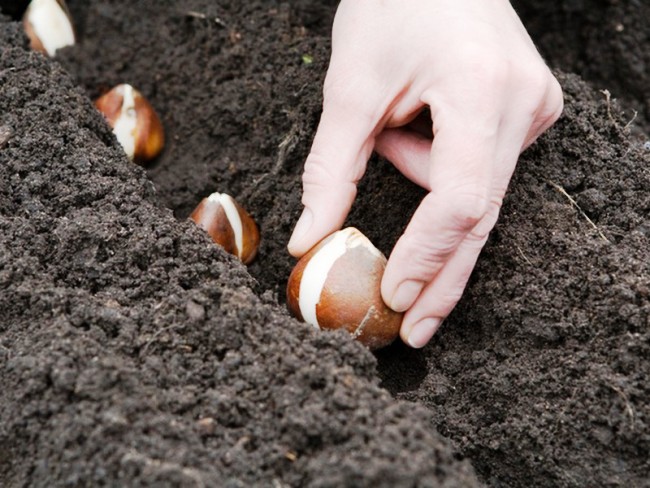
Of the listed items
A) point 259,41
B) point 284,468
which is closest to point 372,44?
point 259,41

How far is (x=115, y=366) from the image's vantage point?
1.35m

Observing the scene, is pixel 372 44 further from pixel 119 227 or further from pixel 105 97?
pixel 105 97

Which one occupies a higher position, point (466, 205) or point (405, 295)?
point (466, 205)

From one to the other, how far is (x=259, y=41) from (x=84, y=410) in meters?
1.40

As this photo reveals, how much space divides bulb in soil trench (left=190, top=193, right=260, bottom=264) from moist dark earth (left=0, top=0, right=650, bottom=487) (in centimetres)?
7

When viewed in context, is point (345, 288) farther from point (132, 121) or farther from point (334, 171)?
point (132, 121)

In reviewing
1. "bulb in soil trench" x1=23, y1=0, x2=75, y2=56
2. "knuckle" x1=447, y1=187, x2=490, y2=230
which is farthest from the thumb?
"bulb in soil trench" x1=23, y1=0, x2=75, y2=56

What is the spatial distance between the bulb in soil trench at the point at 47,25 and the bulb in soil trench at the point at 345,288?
133 cm

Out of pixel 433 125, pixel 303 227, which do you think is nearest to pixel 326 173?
pixel 303 227

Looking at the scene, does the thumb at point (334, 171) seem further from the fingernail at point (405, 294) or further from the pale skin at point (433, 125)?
the fingernail at point (405, 294)

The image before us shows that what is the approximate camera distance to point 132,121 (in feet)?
7.54

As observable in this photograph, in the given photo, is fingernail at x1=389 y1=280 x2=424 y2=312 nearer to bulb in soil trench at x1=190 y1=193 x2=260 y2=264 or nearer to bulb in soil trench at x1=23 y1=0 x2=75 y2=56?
bulb in soil trench at x1=190 y1=193 x2=260 y2=264

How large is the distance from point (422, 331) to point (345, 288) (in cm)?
21

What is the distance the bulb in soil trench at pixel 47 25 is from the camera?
246 centimetres
